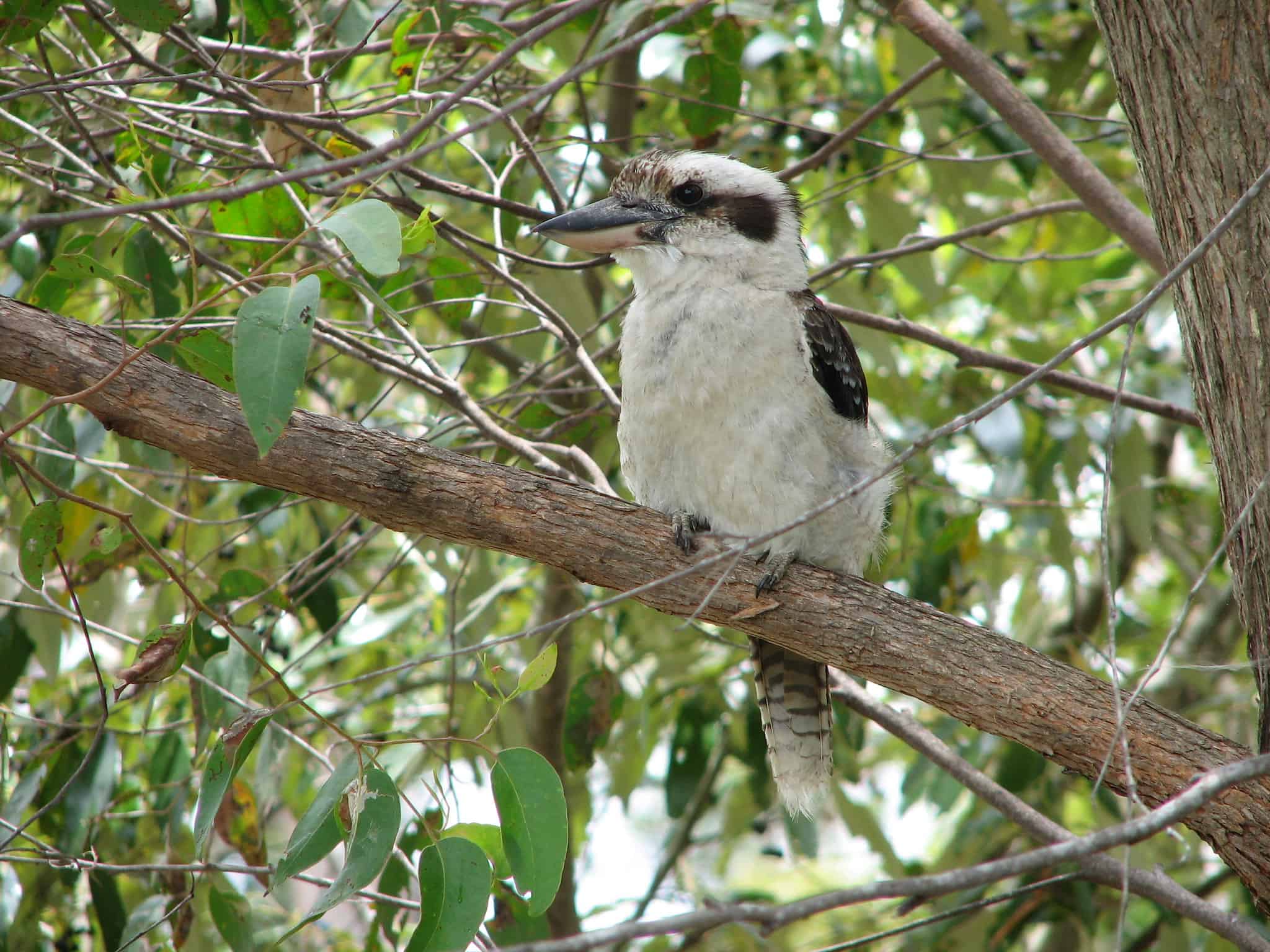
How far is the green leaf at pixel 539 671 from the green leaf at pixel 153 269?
110 centimetres

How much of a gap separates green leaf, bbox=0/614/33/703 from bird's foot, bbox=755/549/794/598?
55.3 inches

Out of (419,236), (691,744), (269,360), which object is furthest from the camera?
(691,744)

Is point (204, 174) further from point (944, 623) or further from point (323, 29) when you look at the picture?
point (944, 623)

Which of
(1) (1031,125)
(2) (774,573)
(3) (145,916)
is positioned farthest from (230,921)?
(1) (1031,125)

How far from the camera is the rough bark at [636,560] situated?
4.70 ft

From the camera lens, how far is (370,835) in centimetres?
134

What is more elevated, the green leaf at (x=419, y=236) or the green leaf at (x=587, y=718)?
the green leaf at (x=419, y=236)

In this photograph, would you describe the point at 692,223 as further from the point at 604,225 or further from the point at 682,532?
the point at 682,532

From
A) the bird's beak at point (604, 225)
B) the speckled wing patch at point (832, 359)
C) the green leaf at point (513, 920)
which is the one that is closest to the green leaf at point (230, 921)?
the green leaf at point (513, 920)

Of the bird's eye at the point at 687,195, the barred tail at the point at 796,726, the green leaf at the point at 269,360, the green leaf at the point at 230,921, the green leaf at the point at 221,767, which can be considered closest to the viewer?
the green leaf at the point at 269,360

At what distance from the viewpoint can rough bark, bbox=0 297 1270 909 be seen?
Result: 1.43 metres

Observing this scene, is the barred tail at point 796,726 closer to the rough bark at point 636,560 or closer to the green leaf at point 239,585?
the rough bark at point 636,560

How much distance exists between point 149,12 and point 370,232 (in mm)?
806

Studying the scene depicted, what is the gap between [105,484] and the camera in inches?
99.8
